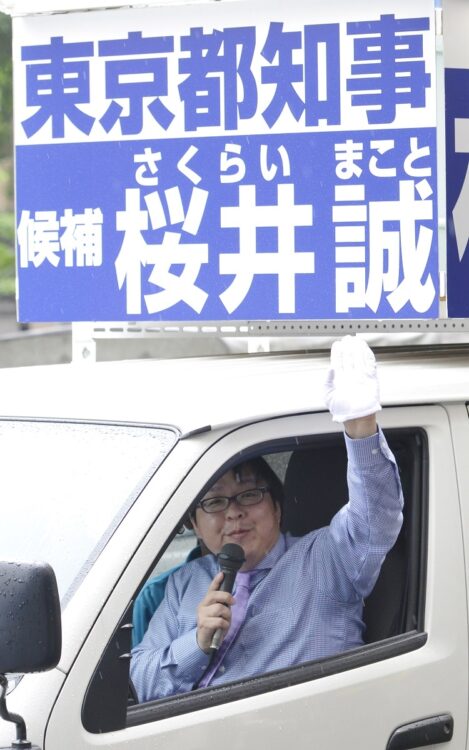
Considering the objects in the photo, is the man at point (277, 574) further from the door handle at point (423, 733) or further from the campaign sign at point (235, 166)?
the campaign sign at point (235, 166)

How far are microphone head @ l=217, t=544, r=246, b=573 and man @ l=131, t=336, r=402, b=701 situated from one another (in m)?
0.03

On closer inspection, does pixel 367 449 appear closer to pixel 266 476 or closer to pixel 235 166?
pixel 266 476

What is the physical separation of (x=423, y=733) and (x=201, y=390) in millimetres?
836

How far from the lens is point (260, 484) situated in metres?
2.88

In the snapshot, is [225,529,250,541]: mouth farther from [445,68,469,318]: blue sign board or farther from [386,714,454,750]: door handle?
A: [445,68,469,318]: blue sign board

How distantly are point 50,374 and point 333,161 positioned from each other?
0.89 meters

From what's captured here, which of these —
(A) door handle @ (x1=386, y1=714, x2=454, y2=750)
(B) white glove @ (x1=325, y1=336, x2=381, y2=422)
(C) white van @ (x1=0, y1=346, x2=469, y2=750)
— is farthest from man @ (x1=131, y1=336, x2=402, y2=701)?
(A) door handle @ (x1=386, y1=714, x2=454, y2=750)

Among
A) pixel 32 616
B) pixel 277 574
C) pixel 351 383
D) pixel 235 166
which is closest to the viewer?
pixel 32 616

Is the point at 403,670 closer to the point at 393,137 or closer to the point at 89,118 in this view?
the point at 393,137

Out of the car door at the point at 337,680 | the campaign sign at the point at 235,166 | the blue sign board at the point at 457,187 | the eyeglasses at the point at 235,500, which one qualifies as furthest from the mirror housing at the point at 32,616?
the blue sign board at the point at 457,187

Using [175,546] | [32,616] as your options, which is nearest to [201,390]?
[175,546]

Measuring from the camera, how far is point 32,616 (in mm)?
1972

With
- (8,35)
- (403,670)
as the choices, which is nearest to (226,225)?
(403,670)

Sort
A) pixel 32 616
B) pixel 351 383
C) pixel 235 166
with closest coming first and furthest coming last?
1. pixel 32 616
2. pixel 351 383
3. pixel 235 166
